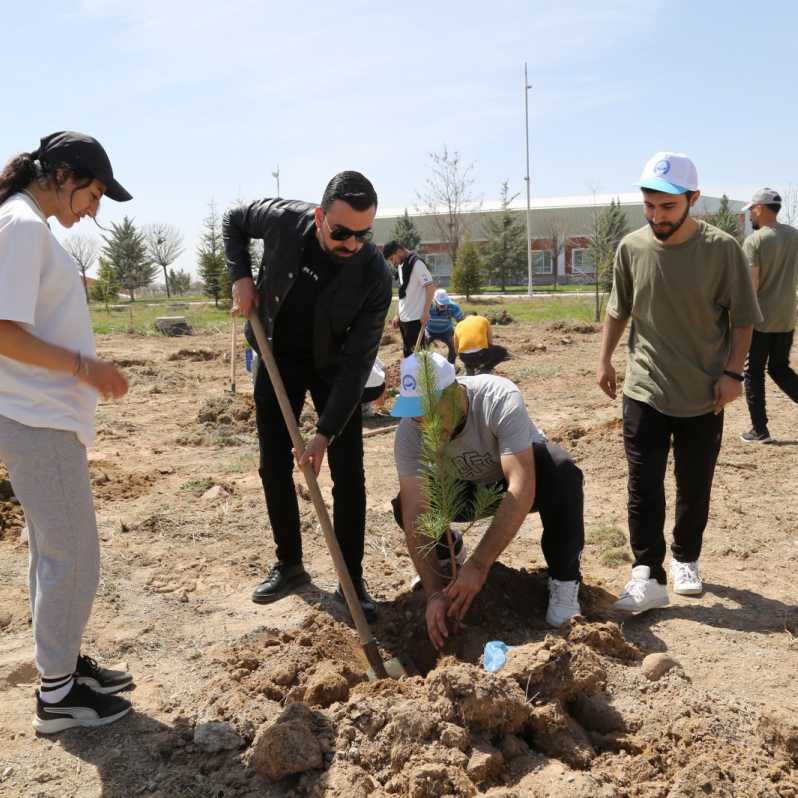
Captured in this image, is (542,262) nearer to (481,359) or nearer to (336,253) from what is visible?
(481,359)

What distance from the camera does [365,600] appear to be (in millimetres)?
3621

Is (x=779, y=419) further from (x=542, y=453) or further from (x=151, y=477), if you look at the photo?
(x=151, y=477)

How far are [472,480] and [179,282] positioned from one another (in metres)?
49.8

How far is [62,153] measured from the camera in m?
2.35

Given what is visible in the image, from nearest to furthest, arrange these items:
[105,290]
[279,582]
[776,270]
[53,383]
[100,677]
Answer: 1. [53,383]
2. [100,677]
3. [279,582]
4. [776,270]
5. [105,290]

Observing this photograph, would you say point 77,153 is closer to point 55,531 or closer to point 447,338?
point 55,531

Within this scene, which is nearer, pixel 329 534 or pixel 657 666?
pixel 657 666

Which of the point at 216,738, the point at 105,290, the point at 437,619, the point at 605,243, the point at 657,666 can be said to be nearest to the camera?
the point at 216,738

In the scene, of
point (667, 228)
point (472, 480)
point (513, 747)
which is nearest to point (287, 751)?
point (513, 747)

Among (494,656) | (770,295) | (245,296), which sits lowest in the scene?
(494,656)

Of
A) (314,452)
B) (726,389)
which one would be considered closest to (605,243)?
(726,389)

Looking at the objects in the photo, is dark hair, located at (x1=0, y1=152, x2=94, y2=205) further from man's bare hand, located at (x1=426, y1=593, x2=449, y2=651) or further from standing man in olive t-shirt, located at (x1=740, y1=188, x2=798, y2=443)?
standing man in olive t-shirt, located at (x1=740, y1=188, x2=798, y2=443)

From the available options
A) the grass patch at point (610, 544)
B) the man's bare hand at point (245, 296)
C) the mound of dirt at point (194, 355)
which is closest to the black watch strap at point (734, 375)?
the grass patch at point (610, 544)

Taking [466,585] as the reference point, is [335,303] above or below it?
above
